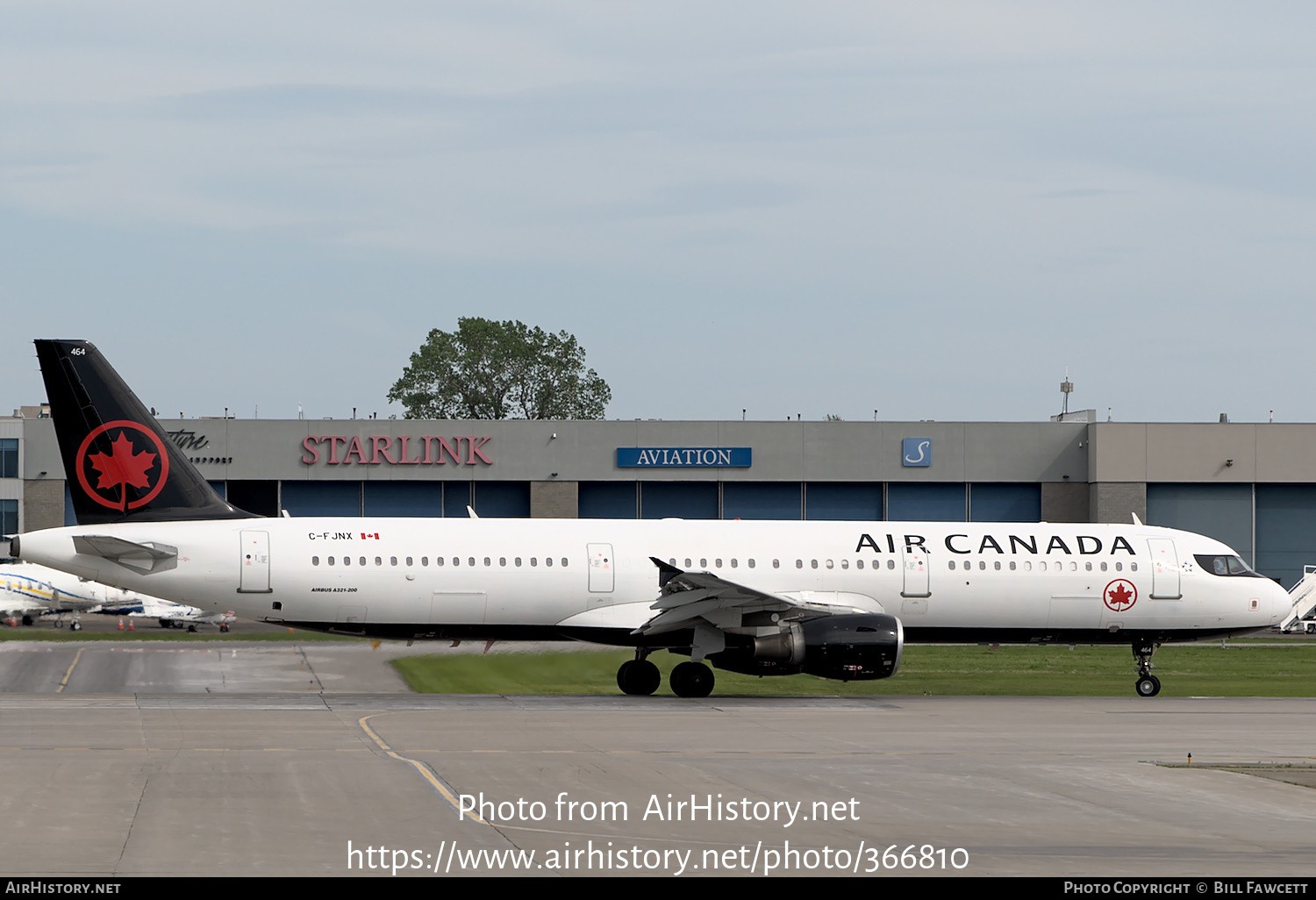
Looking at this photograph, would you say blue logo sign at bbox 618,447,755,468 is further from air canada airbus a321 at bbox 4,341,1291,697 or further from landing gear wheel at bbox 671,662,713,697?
landing gear wheel at bbox 671,662,713,697

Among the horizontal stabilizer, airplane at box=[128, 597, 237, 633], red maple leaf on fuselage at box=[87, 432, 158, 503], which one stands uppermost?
red maple leaf on fuselage at box=[87, 432, 158, 503]

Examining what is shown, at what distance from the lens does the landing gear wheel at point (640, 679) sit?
28.1 meters

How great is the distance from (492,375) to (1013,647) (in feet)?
190

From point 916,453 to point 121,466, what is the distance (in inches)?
1525

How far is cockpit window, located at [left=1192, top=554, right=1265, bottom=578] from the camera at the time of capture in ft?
99.3

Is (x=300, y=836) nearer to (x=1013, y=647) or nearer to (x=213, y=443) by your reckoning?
(x=1013, y=647)

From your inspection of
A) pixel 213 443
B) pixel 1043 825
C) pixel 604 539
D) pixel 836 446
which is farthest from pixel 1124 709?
pixel 213 443

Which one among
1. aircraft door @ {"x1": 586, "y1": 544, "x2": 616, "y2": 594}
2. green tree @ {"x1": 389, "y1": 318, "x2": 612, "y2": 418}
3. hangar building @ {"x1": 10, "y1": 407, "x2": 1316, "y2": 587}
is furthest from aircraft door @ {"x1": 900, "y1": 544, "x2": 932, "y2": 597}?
green tree @ {"x1": 389, "y1": 318, "x2": 612, "y2": 418}

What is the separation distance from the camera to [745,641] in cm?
2659

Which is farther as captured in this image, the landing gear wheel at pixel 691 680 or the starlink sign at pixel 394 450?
the starlink sign at pixel 394 450

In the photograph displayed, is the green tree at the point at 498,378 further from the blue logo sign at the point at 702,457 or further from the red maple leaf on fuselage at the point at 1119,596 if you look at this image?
the red maple leaf on fuselage at the point at 1119,596

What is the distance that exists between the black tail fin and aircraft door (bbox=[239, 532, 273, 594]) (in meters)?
1.29

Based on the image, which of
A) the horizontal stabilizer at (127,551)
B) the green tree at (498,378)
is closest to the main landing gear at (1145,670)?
the horizontal stabilizer at (127,551)

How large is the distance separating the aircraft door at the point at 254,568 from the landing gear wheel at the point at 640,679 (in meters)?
7.01
